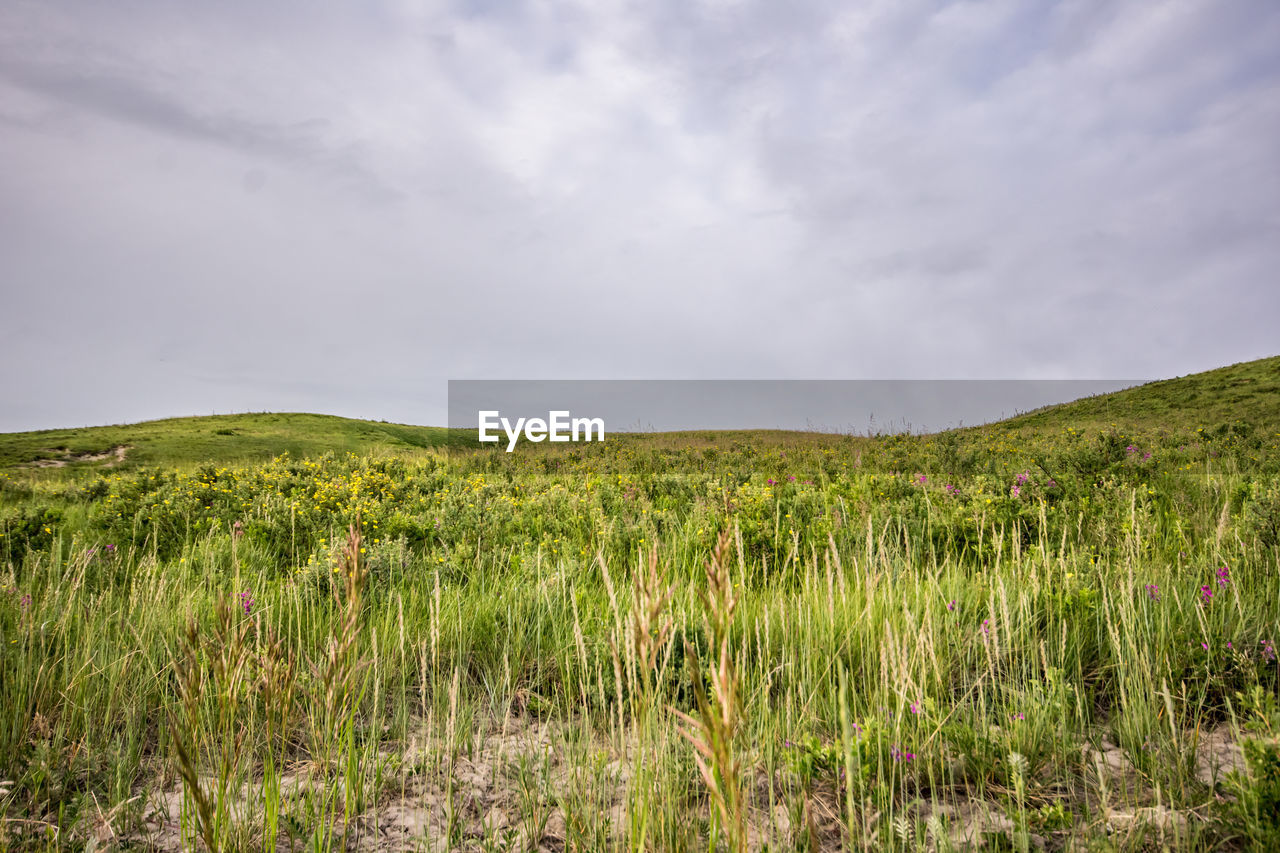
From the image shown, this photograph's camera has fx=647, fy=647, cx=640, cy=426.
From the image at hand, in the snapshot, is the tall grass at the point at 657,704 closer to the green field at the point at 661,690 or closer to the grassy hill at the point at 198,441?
the green field at the point at 661,690

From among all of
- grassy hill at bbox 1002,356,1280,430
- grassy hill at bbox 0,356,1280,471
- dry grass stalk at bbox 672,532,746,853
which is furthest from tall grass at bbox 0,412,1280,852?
grassy hill at bbox 1002,356,1280,430

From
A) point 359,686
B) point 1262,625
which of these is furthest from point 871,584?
point 359,686

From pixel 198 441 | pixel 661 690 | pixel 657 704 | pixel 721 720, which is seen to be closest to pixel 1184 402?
pixel 661 690

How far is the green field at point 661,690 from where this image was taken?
1748 mm

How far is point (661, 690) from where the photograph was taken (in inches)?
83.7

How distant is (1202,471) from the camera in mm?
9844

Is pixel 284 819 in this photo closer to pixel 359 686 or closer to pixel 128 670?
pixel 359 686

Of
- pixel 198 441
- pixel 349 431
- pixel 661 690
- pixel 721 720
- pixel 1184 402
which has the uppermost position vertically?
pixel 1184 402

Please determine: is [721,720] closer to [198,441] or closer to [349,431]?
[198,441]

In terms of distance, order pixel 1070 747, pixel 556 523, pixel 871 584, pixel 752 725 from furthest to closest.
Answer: pixel 556 523
pixel 871 584
pixel 752 725
pixel 1070 747

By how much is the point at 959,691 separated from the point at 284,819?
2928 mm

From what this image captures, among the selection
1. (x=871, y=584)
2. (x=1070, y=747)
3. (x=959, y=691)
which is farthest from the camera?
(x=959, y=691)

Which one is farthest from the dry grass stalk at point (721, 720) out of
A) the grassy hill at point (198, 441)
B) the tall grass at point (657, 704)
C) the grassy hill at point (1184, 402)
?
the grassy hill at point (1184, 402)

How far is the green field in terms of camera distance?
1748mm
